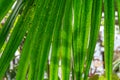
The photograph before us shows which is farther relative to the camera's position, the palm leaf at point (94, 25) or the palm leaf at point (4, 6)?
the palm leaf at point (94, 25)

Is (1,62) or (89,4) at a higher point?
(89,4)

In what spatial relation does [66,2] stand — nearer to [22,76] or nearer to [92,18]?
[92,18]

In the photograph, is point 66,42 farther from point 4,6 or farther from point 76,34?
point 4,6

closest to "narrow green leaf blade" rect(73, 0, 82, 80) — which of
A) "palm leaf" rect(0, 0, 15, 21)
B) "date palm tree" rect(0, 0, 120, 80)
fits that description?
"date palm tree" rect(0, 0, 120, 80)

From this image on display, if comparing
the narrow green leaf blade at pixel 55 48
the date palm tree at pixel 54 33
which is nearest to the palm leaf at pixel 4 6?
the date palm tree at pixel 54 33

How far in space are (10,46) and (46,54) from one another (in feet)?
0.24

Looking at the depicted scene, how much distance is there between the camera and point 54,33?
69cm

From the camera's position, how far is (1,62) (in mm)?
635

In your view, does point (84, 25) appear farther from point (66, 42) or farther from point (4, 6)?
point (4, 6)

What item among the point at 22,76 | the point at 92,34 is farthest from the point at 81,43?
the point at 22,76

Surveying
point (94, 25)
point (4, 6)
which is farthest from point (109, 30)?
point (4, 6)

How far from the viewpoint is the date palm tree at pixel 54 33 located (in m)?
0.63

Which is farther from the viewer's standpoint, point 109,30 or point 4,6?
point 109,30

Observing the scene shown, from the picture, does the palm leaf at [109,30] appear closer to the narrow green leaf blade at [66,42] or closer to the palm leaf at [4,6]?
the narrow green leaf blade at [66,42]
